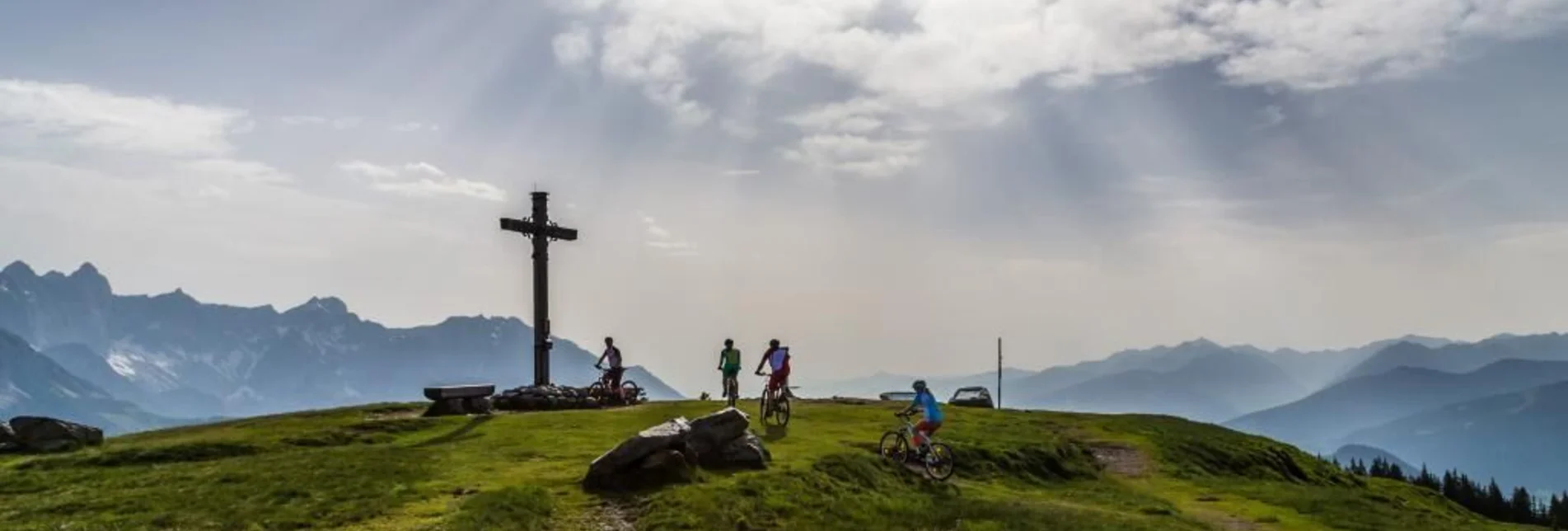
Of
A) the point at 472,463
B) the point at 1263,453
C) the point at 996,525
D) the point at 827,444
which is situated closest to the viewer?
the point at 996,525

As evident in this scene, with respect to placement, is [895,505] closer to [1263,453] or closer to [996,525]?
[996,525]

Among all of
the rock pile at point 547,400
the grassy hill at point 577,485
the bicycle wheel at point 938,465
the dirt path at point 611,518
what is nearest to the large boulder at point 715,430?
the grassy hill at point 577,485

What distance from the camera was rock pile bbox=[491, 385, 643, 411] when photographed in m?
53.0

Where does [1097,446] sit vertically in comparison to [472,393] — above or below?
below

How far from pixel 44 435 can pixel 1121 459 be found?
4804 centimetres

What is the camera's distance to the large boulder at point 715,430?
3188 centimetres

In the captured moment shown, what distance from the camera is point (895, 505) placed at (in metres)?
29.1

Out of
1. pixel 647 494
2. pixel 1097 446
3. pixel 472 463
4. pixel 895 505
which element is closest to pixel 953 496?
Result: pixel 895 505

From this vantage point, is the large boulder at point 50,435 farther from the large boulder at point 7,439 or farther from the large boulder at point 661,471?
the large boulder at point 661,471

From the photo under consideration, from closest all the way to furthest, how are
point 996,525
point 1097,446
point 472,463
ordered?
point 996,525 < point 472,463 < point 1097,446

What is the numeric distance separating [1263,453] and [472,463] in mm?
48595

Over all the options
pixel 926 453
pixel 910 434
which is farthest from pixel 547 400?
pixel 926 453

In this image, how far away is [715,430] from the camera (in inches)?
1271

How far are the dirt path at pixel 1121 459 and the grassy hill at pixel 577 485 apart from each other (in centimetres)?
20
